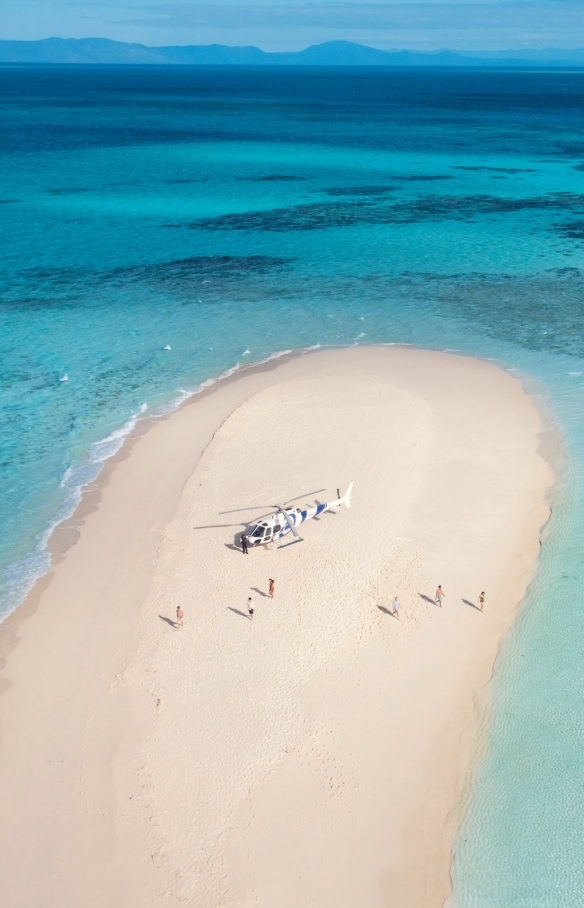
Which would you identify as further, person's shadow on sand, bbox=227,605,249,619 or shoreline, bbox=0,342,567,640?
shoreline, bbox=0,342,567,640

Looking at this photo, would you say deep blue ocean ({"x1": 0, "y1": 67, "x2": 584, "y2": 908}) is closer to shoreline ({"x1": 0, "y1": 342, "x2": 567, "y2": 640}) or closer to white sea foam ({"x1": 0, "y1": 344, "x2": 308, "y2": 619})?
white sea foam ({"x1": 0, "y1": 344, "x2": 308, "y2": 619})

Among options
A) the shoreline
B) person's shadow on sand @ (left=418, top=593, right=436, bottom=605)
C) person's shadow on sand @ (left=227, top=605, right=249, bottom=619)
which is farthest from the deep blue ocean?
person's shadow on sand @ (left=227, top=605, right=249, bottom=619)

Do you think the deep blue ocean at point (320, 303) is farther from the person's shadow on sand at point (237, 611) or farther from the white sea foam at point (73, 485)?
the person's shadow on sand at point (237, 611)

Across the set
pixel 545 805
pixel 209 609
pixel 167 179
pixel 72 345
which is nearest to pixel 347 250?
pixel 72 345

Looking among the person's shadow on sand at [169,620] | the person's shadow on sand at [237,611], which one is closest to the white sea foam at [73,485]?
the person's shadow on sand at [169,620]

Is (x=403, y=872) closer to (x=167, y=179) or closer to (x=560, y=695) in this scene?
(x=560, y=695)

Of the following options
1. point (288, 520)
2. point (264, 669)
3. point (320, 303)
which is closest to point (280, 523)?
point (288, 520)

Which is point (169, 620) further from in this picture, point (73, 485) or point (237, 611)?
point (73, 485)
